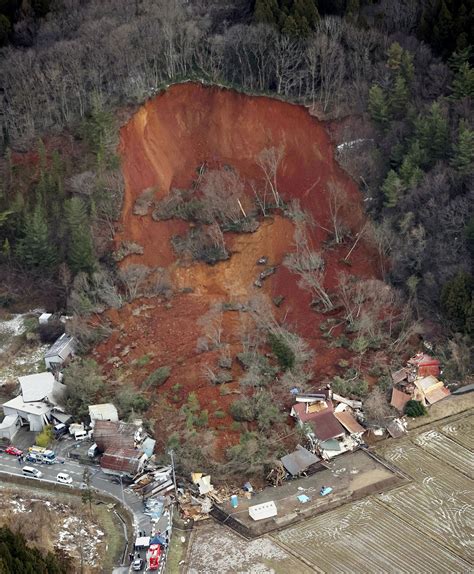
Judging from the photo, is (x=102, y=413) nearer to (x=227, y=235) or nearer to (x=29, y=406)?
(x=29, y=406)

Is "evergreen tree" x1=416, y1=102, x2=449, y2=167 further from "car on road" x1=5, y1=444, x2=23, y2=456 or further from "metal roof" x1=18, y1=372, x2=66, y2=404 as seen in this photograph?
"car on road" x1=5, y1=444, x2=23, y2=456

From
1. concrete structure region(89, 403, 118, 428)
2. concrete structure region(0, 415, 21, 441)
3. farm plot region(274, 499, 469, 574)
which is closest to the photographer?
farm plot region(274, 499, 469, 574)

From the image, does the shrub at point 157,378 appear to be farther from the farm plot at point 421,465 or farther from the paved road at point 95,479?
the farm plot at point 421,465

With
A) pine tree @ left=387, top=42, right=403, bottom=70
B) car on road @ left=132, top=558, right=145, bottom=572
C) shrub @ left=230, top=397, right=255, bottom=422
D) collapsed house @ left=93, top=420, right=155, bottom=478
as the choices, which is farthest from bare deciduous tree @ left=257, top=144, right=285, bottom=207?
car on road @ left=132, top=558, right=145, bottom=572

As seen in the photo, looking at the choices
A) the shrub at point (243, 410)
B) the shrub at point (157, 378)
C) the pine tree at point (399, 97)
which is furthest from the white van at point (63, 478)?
the pine tree at point (399, 97)

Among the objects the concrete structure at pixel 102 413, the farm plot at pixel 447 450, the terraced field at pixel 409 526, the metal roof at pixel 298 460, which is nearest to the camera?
the terraced field at pixel 409 526

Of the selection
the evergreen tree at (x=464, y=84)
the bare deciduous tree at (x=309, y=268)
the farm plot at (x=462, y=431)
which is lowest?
the farm plot at (x=462, y=431)

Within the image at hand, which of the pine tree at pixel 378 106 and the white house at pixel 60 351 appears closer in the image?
the white house at pixel 60 351
